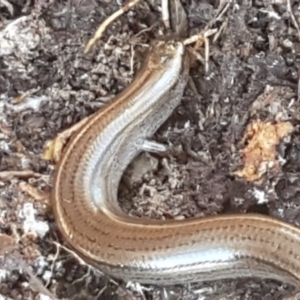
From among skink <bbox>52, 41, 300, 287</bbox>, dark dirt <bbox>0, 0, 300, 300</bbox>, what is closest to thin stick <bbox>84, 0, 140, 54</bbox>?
dark dirt <bbox>0, 0, 300, 300</bbox>

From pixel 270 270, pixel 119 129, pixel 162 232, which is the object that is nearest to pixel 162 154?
pixel 119 129

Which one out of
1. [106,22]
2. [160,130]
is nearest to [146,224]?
[160,130]

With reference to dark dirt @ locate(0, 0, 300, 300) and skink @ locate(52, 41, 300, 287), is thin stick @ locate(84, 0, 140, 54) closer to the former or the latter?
dark dirt @ locate(0, 0, 300, 300)

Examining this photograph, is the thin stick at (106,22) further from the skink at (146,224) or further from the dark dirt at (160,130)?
the skink at (146,224)

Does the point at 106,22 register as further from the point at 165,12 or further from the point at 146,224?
the point at 146,224

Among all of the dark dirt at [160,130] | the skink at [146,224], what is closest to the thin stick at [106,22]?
the dark dirt at [160,130]

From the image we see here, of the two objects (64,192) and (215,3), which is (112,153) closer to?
(64,192)

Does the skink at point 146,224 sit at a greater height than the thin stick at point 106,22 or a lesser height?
lesser
